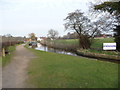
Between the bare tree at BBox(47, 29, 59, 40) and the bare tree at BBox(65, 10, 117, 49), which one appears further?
the bare tree at BBox(47, 29, 59, 40)

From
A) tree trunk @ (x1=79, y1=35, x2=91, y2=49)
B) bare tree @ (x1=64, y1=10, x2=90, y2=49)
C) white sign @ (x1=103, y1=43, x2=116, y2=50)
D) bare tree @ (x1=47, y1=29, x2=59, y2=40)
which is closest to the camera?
white sign @ (x1=103, y1=43, x2=116, y2=50)

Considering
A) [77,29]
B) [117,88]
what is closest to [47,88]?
[117,88]

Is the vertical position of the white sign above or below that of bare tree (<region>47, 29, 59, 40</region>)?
below

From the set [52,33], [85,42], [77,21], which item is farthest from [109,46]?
[52,33]

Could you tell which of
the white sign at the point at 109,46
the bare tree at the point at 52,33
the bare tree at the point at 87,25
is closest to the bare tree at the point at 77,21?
the bare tree at the point at 87,25

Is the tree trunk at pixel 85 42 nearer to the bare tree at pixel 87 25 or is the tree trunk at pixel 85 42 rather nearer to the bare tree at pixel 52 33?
the bare tree at pixel 87 25

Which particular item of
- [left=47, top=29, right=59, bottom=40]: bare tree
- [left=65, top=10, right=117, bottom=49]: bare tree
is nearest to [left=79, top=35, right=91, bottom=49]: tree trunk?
[left=65, top=10, right=117, bottom=49]: bare tree

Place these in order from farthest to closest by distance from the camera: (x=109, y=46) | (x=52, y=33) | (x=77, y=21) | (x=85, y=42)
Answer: (x=52, y=33), (x=77, y=21), (x=85, y=42), (x=109, y=46)

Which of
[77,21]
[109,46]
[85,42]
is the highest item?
[77,21]

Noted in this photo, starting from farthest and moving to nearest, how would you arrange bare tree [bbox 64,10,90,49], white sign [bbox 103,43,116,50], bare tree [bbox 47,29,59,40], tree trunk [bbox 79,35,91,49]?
bare tree [bbox 47,29,59,40] → bare tree [bbox 64,10,90,49] → tree trunk [bbox 79,35,91,49] → white sign [bbox 103,43,116,50]

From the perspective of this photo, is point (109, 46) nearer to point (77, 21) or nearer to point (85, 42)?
point (85, 42)

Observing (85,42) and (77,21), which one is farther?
(77,21)

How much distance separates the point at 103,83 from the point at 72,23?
21150 millimetres

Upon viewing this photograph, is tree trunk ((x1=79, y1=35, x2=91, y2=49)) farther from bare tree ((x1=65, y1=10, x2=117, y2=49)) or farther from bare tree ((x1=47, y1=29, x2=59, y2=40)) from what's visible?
bare tree ((x1=47, y1=29, x2=59, y2=40))
